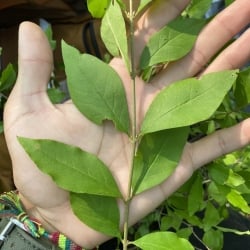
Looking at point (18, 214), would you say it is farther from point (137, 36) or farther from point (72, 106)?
point (137, 36)

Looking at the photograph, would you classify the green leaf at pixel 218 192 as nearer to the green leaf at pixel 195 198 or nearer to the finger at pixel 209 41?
the green leaf at pixel 195 198

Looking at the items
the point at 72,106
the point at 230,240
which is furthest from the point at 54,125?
the point at 230,240

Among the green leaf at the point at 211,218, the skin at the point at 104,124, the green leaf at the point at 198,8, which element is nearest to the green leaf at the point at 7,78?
the skin at the point at 104,124

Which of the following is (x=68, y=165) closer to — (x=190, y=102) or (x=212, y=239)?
(x=190, y=102)

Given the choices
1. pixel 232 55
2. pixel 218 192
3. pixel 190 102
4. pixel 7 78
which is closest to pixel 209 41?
pixel 232 55

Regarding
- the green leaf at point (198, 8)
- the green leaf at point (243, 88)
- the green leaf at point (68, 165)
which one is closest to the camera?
the green leaf at point (68, 165)

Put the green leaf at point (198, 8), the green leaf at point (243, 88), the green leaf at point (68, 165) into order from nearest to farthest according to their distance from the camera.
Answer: the green leaf at point (68, 165)
the green leaf at point (243, 88)
the green leaf at point (198, 8)
